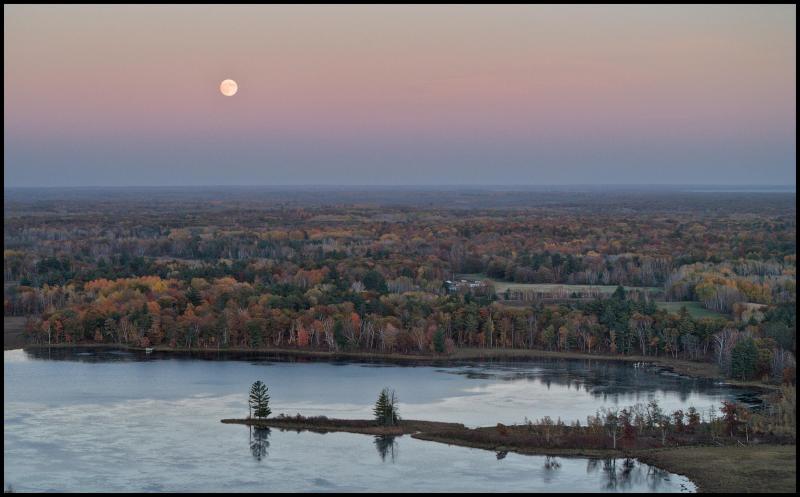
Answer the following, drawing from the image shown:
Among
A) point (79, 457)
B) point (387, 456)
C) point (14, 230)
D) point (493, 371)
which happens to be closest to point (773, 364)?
point (493, 371)

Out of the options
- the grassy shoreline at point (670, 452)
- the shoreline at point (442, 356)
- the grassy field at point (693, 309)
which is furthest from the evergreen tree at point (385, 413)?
the grassy field at point (693, 309)

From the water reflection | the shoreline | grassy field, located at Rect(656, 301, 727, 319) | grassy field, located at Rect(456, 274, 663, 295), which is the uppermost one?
grassy field, located at Rect(456, 274, 663, 295)

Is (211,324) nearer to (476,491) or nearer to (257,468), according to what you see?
(257,468)

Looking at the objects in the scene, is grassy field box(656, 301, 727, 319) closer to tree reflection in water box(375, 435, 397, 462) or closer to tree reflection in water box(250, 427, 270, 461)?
tree reflection in water box(375, 435, 397, 462)

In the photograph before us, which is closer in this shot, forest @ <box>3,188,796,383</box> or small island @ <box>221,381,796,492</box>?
small island @ <box>221,381,796,492</box>

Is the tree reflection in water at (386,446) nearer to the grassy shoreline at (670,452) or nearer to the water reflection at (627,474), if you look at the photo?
the grassy shoreline at (670,452)

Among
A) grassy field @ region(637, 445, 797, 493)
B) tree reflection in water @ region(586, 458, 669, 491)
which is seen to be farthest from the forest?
tree reflection in water @ region(586, 458, 669, 491)

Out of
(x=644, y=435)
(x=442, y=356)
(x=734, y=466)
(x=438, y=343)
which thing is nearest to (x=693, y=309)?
(x=438, y=343)

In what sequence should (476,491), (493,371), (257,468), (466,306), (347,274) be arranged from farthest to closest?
(347,274) → (466,306) → (493,371) → (257,468) → (476,491)
